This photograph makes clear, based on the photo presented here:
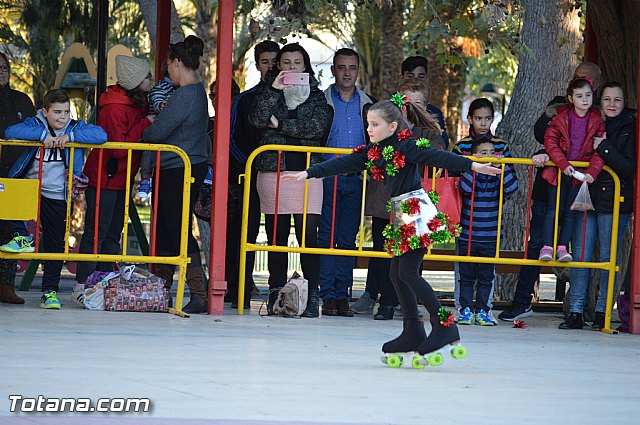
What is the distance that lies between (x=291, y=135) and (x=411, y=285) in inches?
112

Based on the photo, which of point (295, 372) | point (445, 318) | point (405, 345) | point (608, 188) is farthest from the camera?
point (608, 188)

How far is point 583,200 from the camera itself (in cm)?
1073

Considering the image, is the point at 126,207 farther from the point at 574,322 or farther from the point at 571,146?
the point at 574,322

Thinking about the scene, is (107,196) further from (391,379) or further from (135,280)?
(391,379)

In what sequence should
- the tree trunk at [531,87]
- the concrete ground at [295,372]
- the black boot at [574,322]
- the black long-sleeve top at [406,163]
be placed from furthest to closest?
the tree trunk at [531,87] → the black boot at [574,322] → the black long-sleeve top at [406,163] → the concrete ground at [295,372]

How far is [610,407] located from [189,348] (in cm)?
291

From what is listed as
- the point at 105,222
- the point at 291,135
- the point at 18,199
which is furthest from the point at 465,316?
the point at 18,199

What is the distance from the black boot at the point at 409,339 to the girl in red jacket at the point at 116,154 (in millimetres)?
3542

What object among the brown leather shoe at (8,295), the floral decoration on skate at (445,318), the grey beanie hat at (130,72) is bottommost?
the brown leather shoe at (8,295)

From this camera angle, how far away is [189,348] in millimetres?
8516

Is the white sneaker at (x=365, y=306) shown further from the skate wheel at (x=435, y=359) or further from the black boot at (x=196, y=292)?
the skate wheel at (x=435, y=359)

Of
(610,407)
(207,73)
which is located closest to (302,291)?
(610,407)

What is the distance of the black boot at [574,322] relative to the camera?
11.0m

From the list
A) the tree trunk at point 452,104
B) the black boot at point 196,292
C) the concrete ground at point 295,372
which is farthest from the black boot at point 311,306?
the tree trunk at point 452,104
